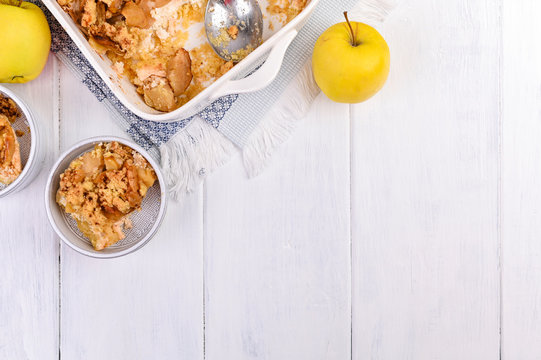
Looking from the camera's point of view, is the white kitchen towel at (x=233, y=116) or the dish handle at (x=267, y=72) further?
the white kitchen towel at (x=233, y=116)

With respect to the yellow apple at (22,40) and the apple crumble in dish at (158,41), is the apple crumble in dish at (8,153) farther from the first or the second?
the apple crumble in dish at (158,41)

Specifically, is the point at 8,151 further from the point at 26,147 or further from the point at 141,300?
the point at 141,300

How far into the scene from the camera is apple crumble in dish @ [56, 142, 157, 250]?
0.82 metres

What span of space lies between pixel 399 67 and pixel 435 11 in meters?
0.11

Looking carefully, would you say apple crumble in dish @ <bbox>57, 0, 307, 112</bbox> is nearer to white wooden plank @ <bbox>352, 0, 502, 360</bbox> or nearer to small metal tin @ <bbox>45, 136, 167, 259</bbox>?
small metal tin @ <bbox>45, 136, 167, 259</bbox>

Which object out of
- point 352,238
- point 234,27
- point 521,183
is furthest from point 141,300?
point 521,183

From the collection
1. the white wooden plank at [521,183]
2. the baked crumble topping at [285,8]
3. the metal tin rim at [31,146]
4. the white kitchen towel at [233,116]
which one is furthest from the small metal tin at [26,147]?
the white wooden plank at [521,183]

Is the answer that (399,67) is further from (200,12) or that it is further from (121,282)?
(121,282)

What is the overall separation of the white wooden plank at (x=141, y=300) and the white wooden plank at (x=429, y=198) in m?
0.26

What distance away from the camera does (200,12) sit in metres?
0.88

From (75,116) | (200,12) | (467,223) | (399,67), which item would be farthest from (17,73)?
(467,223)

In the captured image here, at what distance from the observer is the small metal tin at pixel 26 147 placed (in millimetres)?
834

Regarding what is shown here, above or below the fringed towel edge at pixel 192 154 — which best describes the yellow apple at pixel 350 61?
above

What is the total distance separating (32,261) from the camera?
903mm
